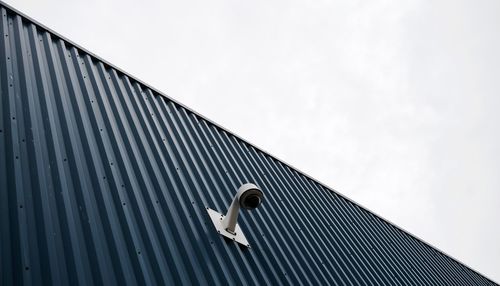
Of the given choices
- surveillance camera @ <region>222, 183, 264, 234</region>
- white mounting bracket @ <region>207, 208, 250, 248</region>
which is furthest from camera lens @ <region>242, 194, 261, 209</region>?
white mounting bracket @ <region>207, 208, 250, 248</region>

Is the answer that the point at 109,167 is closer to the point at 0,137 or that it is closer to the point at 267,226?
the point at 0,137

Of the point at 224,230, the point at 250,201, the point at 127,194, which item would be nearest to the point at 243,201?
the point at 250,201

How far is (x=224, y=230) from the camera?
14.7 ft

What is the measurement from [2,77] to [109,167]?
130 centimetres

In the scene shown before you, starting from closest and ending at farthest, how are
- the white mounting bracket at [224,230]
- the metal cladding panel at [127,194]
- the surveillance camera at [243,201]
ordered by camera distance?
the metal cladding panel at [127,194]
the surveillance camera at [243,201]
the white mounting bracket at [224,230]

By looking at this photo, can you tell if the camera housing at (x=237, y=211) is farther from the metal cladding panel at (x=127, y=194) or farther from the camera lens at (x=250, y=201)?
the metal cladding panel at (x=127, y=194)

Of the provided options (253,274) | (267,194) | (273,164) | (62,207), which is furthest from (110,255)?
(273,164)

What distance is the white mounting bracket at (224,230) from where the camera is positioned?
14.6ft

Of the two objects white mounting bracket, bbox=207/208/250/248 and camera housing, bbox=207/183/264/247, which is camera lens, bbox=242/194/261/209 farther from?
white mounting bracket, bbox=207/208/250/248

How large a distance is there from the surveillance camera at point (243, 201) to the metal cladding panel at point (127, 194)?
0.63ft

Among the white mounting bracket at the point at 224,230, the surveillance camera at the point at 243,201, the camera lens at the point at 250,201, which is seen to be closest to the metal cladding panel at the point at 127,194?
the white mounting bracket at the point at 224,230

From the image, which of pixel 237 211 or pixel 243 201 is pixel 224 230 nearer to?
pixel 237 211

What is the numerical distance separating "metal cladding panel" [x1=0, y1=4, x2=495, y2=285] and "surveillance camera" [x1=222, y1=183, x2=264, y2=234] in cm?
19

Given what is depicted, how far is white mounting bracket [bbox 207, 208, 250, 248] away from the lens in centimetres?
446
